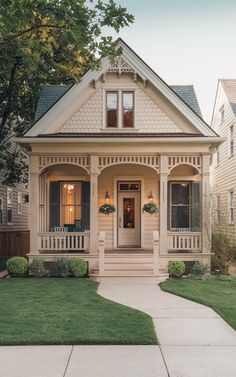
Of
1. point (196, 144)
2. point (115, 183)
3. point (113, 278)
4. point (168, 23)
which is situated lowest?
point (113, 278)

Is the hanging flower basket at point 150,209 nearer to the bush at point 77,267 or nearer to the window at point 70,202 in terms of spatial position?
the window at point 70,202

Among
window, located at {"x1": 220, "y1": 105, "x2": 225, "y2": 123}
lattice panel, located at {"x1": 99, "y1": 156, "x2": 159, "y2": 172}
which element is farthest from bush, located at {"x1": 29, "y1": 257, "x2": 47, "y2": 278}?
window, located at {"x1": 220, "y1": 105, "x2": 225, "y2": 123}

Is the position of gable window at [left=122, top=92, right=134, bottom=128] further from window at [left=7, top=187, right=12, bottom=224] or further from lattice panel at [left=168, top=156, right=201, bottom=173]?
window at [left=7, top=187, right=12, bottom=224]

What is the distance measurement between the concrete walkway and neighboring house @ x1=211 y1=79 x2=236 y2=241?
13.1m

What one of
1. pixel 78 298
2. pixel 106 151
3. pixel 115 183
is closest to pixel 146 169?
pixel 115 183

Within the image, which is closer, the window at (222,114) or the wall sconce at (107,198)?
the wall sconce at (107,198)

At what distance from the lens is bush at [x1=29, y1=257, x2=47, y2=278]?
530 inches

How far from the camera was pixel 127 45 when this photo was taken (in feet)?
47.0

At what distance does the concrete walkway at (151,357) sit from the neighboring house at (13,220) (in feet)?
45.4

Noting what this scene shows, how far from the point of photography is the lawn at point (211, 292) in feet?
27.3

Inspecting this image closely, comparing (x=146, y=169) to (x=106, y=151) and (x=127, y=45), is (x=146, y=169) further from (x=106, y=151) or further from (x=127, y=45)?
(x=127, y=45)

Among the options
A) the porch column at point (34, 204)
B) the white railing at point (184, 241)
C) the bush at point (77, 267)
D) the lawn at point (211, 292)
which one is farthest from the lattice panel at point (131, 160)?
the lawn at point (211, 292)

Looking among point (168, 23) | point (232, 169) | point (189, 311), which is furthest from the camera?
point (232, 169)

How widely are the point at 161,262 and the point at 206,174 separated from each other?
10.6 feet
